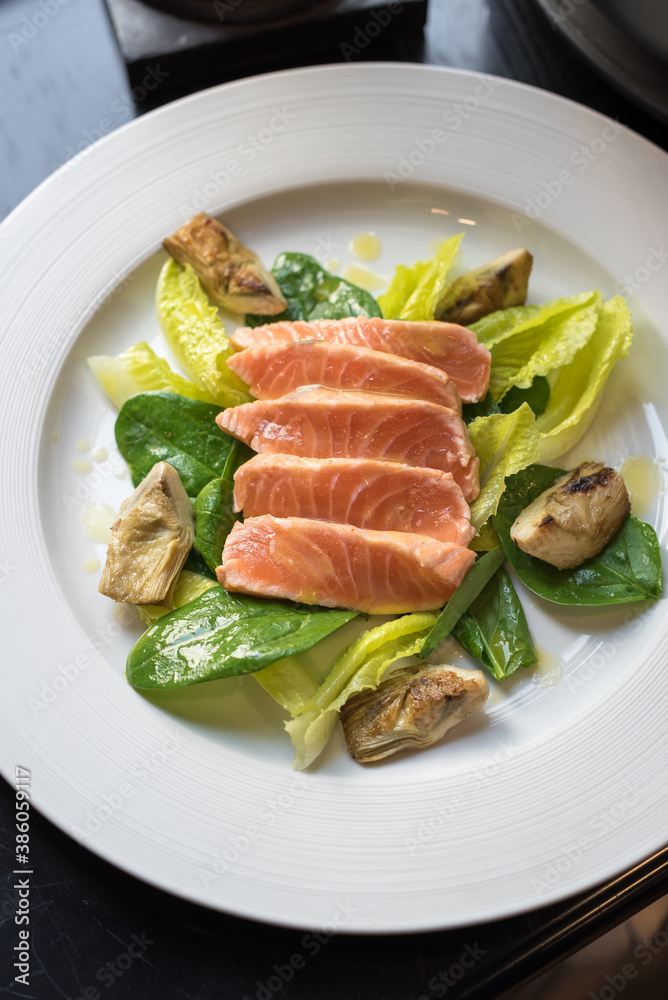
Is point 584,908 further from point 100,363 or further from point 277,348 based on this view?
point 100,363

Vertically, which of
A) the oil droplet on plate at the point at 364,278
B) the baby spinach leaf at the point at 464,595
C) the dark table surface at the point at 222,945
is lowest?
the dark table surface at the point at 222,945

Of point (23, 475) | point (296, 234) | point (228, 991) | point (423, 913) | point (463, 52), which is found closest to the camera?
point (423, 913)

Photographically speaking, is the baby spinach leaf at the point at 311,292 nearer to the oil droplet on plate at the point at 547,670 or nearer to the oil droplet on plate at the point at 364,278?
the oil droplet on plate at the point at 364,278

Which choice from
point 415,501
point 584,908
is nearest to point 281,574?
point 415,501

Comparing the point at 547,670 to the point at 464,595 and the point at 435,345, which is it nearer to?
the point at 464,595

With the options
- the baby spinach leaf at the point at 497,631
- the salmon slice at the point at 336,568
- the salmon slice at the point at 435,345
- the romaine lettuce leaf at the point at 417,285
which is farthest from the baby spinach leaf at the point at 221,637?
the romaine lettuce leaf at the point at 417,285

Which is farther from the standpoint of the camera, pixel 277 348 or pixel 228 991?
pixel 277 348
